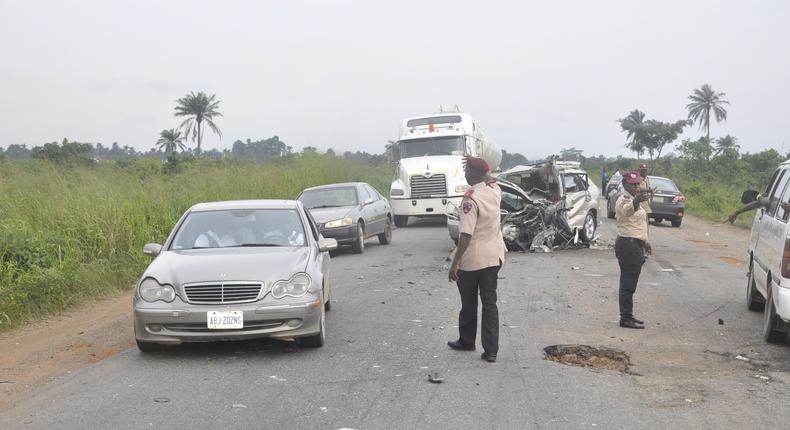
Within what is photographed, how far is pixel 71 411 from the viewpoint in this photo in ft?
17.6

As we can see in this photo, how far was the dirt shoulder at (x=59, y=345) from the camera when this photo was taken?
6.63 metres

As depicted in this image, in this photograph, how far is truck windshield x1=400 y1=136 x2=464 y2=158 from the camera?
2394 cm

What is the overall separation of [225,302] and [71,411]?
173 cm

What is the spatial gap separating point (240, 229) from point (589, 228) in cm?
1169

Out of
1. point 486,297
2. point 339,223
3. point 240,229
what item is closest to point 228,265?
point 240,229

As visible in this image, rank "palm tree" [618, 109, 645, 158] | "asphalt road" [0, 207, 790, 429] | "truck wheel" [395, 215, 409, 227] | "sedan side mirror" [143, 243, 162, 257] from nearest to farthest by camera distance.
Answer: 1. "asphalt road" [0, 207, 790, 429]
2. "sedan side mirror" [143, 243, 162, 257]
3. "truck wheel" [395, 215, 409, 227]
4. "palm tree" [618, 109, 645, 158]

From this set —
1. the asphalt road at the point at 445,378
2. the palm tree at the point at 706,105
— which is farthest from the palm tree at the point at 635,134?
the asphalt road at the point at 445,378

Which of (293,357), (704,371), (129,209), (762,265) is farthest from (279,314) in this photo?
(129,209)

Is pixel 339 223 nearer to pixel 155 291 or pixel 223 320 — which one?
pixel 155 291

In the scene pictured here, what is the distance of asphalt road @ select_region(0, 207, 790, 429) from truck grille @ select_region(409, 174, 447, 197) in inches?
498

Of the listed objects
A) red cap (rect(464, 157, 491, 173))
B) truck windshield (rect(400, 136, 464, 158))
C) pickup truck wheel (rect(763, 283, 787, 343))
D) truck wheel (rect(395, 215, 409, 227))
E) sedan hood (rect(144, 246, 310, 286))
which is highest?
truck windshield (rect(400, 136, 464, 158))

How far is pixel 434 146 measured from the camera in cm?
2416

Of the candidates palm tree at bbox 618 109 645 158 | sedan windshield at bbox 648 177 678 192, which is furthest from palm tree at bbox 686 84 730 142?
sedan windshield at bbox 648 177 678 192

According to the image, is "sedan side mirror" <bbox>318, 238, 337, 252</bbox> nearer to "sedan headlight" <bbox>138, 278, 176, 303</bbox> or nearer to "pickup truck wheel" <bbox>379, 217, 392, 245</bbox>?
"sedan headlight" <bbox>138, 278, 176, 303</bbox>
